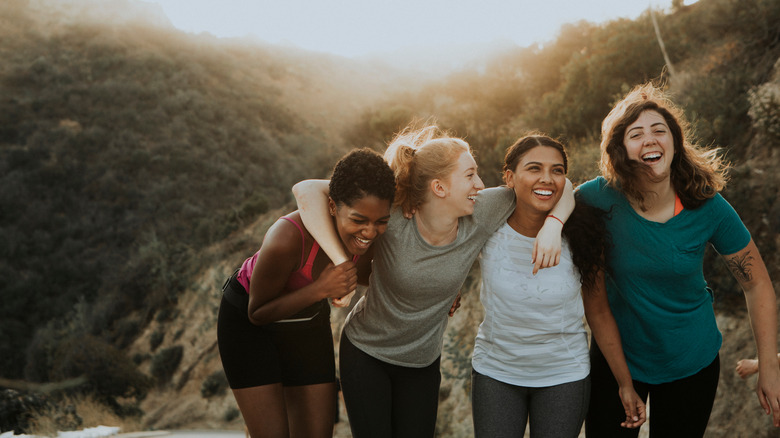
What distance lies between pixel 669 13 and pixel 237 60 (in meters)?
26.2

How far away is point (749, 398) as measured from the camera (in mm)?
5562

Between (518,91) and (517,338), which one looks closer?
(517,338)

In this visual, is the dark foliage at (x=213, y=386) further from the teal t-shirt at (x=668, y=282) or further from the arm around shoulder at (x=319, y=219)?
the teal t-shirt at (x=668, y=282)

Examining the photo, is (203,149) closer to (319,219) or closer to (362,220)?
(319,219)

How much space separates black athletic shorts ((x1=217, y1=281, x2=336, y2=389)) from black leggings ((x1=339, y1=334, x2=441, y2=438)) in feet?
0.86

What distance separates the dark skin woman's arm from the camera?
8.09 ft

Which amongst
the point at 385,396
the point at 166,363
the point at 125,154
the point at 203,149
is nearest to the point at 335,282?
the point at 385,396

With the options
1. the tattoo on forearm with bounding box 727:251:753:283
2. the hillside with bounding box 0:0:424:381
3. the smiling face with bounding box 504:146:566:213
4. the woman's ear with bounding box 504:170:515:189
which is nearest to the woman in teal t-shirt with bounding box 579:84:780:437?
the tattoo on forearm with bounding box 727:251:753:283

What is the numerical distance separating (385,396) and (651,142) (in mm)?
1748

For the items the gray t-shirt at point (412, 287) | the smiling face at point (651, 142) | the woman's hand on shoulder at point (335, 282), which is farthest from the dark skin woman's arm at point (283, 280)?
the smiling face at point (651, 142)

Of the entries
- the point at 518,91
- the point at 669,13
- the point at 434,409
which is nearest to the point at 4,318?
the point at 518,91

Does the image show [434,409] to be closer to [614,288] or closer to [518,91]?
[614,288]

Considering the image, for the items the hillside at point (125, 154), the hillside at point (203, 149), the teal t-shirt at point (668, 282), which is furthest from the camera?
the hillside at point (125, 154)

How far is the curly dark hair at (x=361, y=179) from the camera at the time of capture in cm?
251
